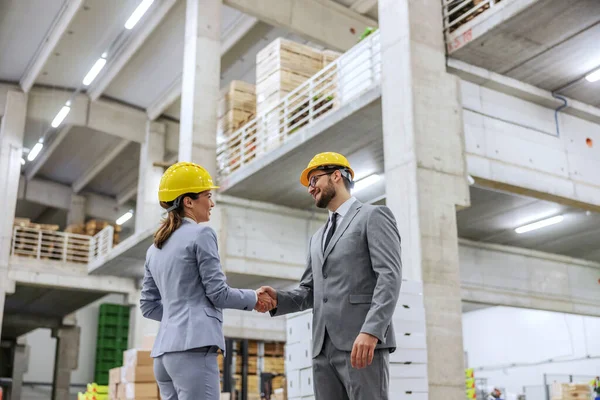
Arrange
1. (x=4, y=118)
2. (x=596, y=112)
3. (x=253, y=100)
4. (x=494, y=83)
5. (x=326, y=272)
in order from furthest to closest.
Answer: (x=4, y=118), (x=253, y=100), (x=596, y=112), (x=494, y=83), (x=326, y=272)

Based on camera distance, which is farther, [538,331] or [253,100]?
[538,331]

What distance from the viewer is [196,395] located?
9.50 ft

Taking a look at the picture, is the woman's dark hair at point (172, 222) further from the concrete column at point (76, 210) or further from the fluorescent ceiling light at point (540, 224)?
the concrete column at point (76, 210)

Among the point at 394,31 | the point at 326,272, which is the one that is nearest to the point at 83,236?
the point at 394,31

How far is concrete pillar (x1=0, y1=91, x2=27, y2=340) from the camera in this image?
2028 centimetres

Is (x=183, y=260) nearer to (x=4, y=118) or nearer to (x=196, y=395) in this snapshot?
(x=196, y=395)

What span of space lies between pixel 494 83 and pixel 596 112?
248cm

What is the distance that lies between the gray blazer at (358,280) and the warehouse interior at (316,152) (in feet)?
13.6

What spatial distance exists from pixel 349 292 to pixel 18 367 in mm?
31634

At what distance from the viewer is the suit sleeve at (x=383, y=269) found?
10.2ft

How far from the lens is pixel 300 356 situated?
7699mm

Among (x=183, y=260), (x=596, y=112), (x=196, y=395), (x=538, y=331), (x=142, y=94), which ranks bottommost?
(x=196, y=395)

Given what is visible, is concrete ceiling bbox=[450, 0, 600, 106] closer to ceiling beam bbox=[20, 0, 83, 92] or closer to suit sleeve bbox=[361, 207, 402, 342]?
suit sleeve bbox=[361, 207, 402, 342]

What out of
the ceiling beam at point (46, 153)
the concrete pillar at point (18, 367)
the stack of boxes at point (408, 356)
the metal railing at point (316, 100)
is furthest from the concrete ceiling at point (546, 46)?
the concrete pillar at point (18, 367)
